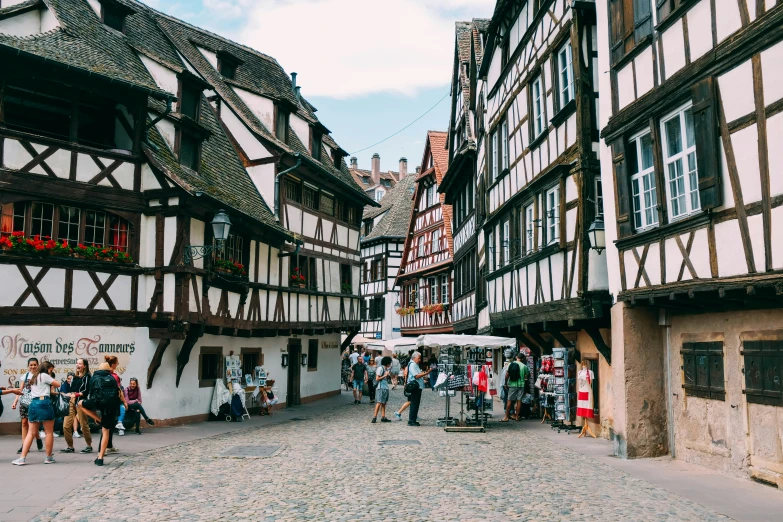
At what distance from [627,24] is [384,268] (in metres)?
40.9

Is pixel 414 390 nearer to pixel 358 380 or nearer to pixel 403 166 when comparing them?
pixel 358 380

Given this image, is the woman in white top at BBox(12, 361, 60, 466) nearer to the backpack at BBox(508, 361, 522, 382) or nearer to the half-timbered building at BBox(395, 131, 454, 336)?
the backpack at BBox(508, 361, 522, 382)

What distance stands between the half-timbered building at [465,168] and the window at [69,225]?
14.3 m

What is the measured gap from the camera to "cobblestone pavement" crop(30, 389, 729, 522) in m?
8.79

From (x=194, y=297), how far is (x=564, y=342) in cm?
852

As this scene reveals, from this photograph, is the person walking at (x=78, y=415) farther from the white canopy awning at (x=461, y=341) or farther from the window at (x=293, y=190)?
the window at (x=293, y=190)

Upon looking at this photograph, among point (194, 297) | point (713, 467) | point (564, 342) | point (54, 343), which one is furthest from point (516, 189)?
point (54, 343)

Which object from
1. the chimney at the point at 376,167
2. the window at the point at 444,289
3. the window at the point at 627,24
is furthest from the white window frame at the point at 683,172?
the chimney at the point at 376,167

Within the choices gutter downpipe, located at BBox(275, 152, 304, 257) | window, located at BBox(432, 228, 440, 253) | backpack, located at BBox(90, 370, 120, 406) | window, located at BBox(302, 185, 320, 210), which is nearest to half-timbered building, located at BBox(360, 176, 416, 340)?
window, located at BBox(432, 228, 440, 253)

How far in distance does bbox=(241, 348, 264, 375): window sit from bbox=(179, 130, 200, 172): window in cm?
600

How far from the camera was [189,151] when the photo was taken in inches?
795

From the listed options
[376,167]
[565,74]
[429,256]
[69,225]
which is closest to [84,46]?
[69,225]

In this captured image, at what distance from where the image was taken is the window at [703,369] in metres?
11.6

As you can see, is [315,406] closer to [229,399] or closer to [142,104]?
[229,399]
